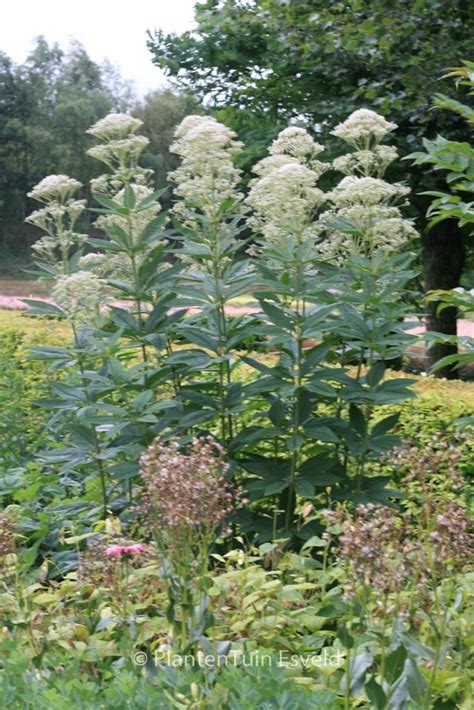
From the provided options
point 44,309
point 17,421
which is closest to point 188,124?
point 44,309

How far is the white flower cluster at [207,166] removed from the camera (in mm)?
3510

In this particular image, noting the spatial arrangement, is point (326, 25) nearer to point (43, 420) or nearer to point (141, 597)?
point (43, 420)

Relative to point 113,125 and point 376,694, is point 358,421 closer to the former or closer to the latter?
point 113,125

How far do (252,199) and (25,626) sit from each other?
6.35ft

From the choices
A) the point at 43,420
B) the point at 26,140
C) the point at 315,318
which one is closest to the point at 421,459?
the point at 315,318

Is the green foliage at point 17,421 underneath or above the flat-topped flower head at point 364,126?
underneath

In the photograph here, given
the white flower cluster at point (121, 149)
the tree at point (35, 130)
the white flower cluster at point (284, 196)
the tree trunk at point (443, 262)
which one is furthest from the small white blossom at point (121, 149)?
the tree at point (35, 130)

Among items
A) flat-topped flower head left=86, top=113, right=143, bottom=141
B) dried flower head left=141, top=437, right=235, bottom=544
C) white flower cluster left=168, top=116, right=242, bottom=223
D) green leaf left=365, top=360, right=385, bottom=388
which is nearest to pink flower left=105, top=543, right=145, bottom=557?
dried flower head left=141, top=437, right=235, bottom=544

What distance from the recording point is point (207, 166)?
11.7 feet

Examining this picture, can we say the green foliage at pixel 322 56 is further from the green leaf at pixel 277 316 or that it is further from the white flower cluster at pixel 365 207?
the green leaf at pixel 277 316

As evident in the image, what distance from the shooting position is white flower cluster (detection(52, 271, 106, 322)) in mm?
3553

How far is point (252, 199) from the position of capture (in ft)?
12.1

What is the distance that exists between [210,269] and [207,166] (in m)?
0.44

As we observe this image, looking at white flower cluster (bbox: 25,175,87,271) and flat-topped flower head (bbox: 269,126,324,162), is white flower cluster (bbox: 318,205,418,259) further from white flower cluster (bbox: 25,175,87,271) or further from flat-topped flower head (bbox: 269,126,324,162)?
white flower cluster (bbox: 25,175,87,271)
